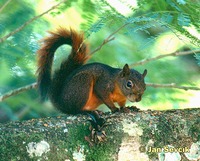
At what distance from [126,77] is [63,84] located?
44cm

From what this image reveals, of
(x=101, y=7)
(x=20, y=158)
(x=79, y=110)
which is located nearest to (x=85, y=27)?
(x=101, y=7)

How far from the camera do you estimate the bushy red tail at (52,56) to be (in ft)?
10.7

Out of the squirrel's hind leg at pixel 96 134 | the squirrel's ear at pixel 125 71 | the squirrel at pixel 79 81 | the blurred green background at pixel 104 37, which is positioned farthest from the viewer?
the squirrel's ear at pixel 125 71

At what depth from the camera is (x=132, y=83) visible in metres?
3.39

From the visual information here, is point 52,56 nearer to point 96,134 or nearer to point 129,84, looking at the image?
point 129,84

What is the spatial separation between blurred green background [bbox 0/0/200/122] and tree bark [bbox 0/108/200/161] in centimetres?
33

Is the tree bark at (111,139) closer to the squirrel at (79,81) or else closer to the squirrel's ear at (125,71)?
the squirrel at (79,81)

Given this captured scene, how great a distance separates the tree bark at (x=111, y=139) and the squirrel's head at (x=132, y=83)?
92 centimetres

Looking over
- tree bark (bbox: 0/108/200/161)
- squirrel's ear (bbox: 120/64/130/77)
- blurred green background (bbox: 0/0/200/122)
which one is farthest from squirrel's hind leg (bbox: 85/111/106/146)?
squirrel's ear (bbox: 120/64/130/77)

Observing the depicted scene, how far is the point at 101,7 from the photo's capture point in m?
2.49

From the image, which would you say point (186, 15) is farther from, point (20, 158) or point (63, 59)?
point (63, 59)

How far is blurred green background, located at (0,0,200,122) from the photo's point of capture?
7.40 feet

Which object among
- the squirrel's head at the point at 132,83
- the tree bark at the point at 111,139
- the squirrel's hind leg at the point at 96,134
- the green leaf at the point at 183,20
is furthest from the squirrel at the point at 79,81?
the green leaf at the point at 183,20

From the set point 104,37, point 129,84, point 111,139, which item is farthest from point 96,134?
point 129,84
